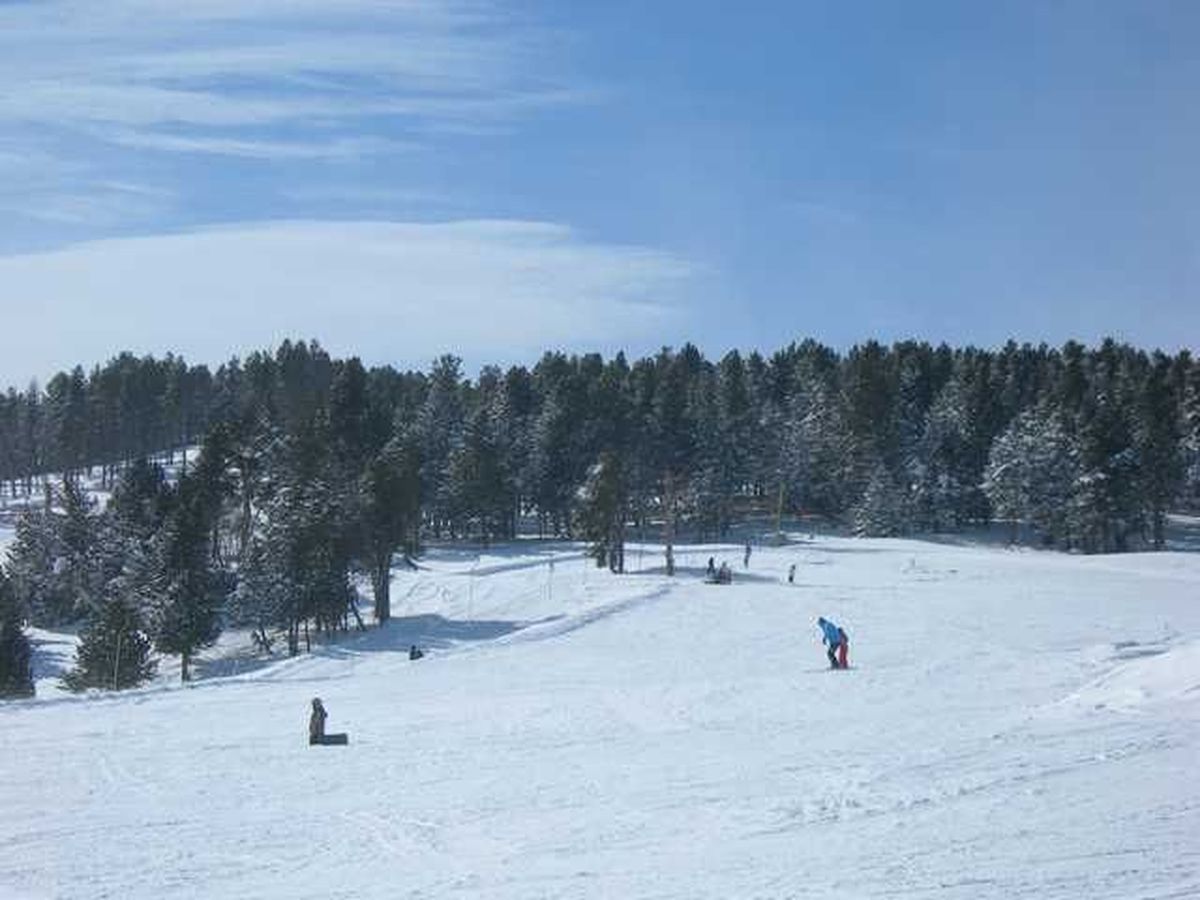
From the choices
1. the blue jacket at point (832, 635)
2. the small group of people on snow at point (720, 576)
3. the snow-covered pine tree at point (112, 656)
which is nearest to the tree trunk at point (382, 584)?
the snow-covered pine tree at point (112, 656)

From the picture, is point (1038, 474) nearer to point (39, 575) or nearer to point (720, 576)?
point (720, 576)

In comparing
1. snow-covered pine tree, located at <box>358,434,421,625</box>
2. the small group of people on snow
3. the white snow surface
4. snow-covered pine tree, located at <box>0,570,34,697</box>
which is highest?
snow-covered pine tree, located at <box>358,434,421,625</box>

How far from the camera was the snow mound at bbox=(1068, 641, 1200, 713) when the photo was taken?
24.0m

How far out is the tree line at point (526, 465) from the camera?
59.4 meters

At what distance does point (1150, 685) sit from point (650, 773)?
1052 centimetres

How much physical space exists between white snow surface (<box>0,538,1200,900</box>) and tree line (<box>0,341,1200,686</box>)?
15524mm

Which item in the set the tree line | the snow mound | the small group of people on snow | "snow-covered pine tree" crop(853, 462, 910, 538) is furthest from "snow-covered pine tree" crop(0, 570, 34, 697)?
"snow-covered pine tree" crop(853, 462, 910, 538)

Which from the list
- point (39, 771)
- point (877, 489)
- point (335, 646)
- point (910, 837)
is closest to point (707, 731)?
point (910, 837)

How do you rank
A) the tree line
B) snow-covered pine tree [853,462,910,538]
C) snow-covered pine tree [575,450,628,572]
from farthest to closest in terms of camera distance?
snow-covered pine tree [853,462,910,538]
snow-covered pine tree [575,450,628,572]
the tree line

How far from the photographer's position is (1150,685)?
81.9ft

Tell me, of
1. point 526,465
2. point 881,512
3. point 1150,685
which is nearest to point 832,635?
point 1150,685

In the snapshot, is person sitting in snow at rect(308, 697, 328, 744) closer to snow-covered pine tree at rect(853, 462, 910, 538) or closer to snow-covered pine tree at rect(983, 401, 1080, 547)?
snow-covered pine tree at rect(853, 462, 910, 538)

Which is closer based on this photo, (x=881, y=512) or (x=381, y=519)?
(x=381, y=519)

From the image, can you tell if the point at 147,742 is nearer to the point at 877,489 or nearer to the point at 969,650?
the point at 969,650
